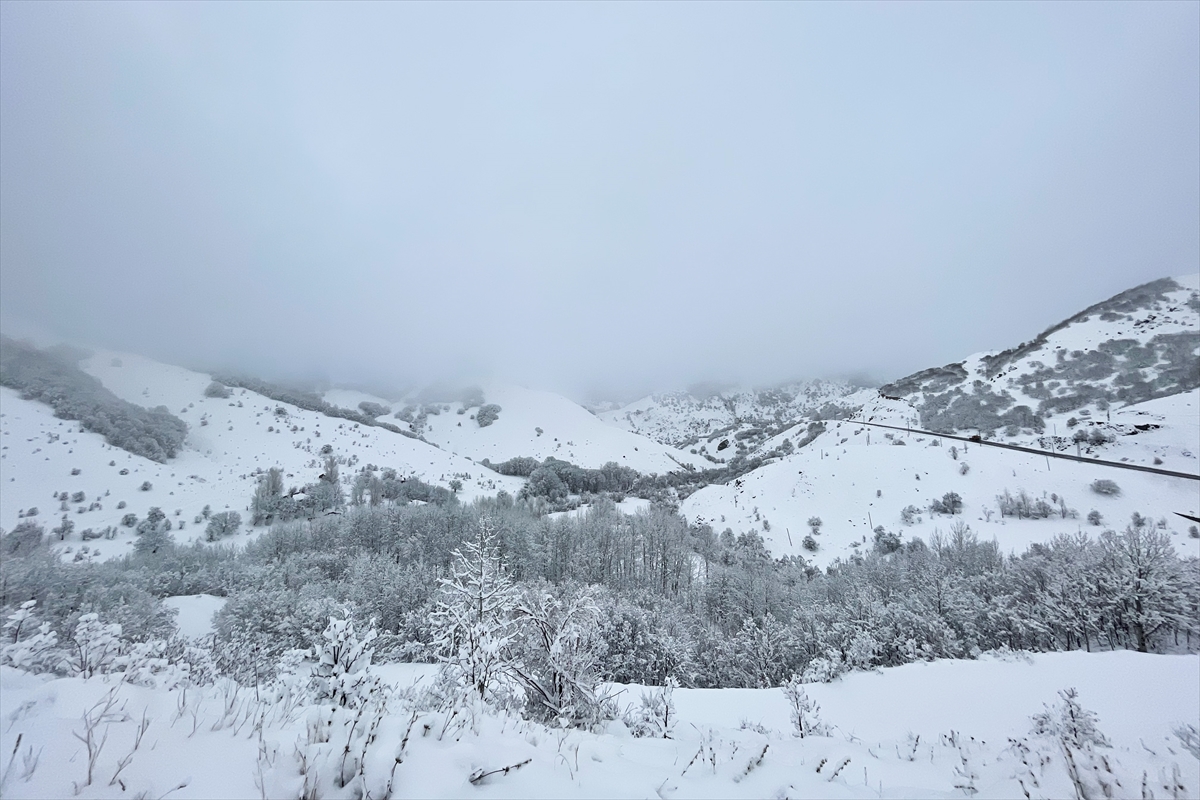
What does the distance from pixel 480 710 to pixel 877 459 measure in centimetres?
4731

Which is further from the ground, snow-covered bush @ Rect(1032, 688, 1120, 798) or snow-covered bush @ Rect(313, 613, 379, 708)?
snow-covered bush @ Rect(313, 613, 379, 708)

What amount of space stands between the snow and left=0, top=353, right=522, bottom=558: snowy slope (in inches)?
436

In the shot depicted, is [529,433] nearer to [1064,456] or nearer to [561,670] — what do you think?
[1064,456]

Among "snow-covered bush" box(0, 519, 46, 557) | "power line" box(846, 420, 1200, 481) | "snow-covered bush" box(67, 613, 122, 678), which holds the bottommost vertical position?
"snow-covered bush" box(0, 519, 46, 557)

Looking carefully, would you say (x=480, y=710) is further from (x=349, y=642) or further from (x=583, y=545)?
(x=583, y=545)

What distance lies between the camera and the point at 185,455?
1428 inches

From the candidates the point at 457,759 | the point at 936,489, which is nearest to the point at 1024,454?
the point at 936,489

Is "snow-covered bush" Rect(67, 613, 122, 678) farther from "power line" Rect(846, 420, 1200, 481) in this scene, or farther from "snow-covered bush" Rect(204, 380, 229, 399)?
"snow-covered bush" Rect(204, 380, 229, 399)

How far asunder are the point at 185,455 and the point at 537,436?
4663cm

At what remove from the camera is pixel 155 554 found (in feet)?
76.9

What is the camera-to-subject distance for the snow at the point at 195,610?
15959mm

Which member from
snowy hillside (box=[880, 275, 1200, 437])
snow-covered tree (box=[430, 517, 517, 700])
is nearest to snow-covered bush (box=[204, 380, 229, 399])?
snow-covered tree (box=[430, 517, 517, 700])

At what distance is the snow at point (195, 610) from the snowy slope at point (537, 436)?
49.7 metres

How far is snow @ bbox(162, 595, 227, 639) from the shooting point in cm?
1596
